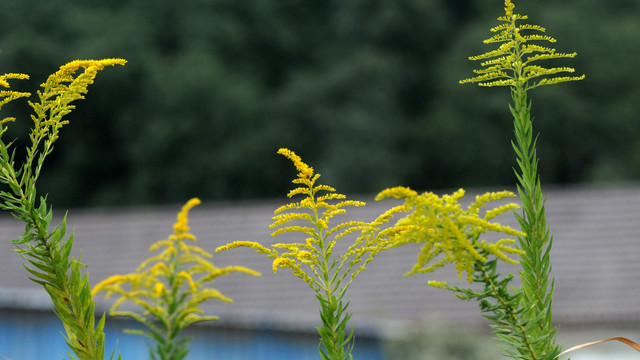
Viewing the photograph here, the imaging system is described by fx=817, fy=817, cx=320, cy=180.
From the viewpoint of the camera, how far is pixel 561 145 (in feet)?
98.7

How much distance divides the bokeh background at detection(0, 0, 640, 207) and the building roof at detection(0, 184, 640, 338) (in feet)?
39.1

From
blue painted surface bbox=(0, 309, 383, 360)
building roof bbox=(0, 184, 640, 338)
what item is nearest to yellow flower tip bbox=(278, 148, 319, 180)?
building roof bbox=(0, 184, 640, 338)

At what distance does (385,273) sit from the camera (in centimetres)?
1502

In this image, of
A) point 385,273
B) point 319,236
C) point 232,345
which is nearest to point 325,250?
point 319,236

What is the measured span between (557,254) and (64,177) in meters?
19.9

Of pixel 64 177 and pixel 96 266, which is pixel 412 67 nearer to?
pixel 64 177

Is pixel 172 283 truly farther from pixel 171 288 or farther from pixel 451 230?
pixel 451 230

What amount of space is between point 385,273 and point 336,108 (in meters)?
15.1

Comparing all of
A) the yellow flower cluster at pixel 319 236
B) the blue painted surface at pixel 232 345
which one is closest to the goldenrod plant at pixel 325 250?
the yellow flower cluster at pixel 319 236

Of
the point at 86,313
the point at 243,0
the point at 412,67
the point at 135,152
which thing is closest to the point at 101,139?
the point at 135,152

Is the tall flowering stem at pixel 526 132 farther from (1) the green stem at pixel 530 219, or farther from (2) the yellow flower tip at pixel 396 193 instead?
(2) the yellow flower tip at pixel 396 193

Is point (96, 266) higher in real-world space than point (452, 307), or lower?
higher

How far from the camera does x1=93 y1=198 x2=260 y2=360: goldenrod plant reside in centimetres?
59

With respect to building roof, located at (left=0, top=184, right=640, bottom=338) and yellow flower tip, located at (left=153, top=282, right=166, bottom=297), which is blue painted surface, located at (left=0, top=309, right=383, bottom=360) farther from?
yellow flower tip, located at (left=153, top=282, right=166, bottom=297)
